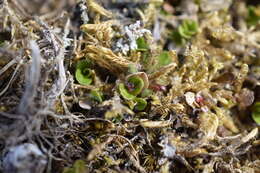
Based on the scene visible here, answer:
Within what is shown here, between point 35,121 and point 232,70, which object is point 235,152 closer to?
point 232,70

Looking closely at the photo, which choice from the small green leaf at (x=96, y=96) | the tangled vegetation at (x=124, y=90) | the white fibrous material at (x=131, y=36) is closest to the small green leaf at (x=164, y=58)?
the tangled vegetation at (x=124, y=90)

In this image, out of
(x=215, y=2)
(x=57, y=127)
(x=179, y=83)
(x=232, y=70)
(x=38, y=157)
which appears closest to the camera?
(x=38, y=157)

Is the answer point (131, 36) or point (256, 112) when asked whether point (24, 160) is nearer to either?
point (131, 36)

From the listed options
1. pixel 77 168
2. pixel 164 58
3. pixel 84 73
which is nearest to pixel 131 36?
pixel 164 58

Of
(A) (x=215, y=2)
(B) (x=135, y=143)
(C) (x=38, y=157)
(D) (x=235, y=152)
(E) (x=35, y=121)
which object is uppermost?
(A) (x=215, y=2)

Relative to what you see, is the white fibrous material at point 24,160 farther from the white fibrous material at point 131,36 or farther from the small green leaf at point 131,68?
the white fibrous material at point 131,36

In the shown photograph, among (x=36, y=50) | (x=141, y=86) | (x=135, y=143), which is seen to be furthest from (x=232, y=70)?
(x=36, y=50)

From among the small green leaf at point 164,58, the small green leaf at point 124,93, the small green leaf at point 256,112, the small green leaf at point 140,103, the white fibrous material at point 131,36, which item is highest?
the white fibrous material at point 131,36
